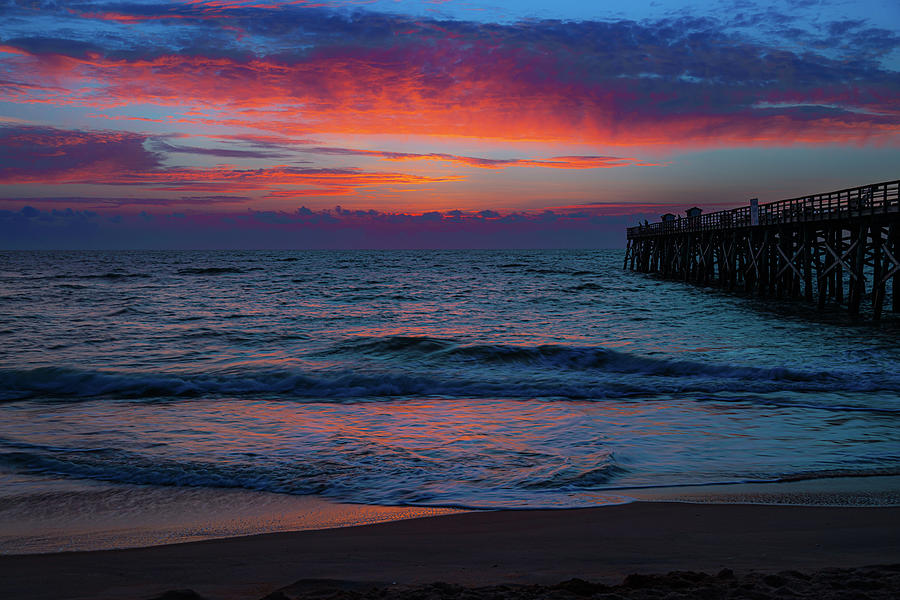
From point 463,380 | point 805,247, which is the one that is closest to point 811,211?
point 805,247

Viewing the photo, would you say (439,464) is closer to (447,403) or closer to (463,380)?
(447,403)

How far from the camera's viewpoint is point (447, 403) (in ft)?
39.3

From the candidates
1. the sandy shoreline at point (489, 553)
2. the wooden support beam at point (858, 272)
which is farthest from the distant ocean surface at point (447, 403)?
the wooden support beam at point (858, 272)

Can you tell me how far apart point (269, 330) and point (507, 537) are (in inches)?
736

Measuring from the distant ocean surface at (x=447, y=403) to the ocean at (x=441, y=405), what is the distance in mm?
48

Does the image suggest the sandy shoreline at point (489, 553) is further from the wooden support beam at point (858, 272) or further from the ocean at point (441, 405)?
the wooden support beam at point (858, 272)

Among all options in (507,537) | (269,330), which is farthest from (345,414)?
(269,330)

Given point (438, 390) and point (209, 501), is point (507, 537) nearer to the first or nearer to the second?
point (209, 501)

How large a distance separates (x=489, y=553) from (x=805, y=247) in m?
28.0

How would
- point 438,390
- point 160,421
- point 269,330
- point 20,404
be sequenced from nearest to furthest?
point 160,421 → point 20,404 → point 438,390 → point 269,330

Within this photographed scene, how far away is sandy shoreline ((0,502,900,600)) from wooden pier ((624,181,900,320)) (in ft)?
65.3

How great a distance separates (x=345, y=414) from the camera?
10.9 meters

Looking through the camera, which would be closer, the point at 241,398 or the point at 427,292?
the point at 241,398

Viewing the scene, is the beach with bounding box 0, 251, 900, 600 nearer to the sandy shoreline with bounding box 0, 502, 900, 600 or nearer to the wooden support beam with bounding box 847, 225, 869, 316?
the sandy shoreline with bounding box 0, 502, 900, 600
